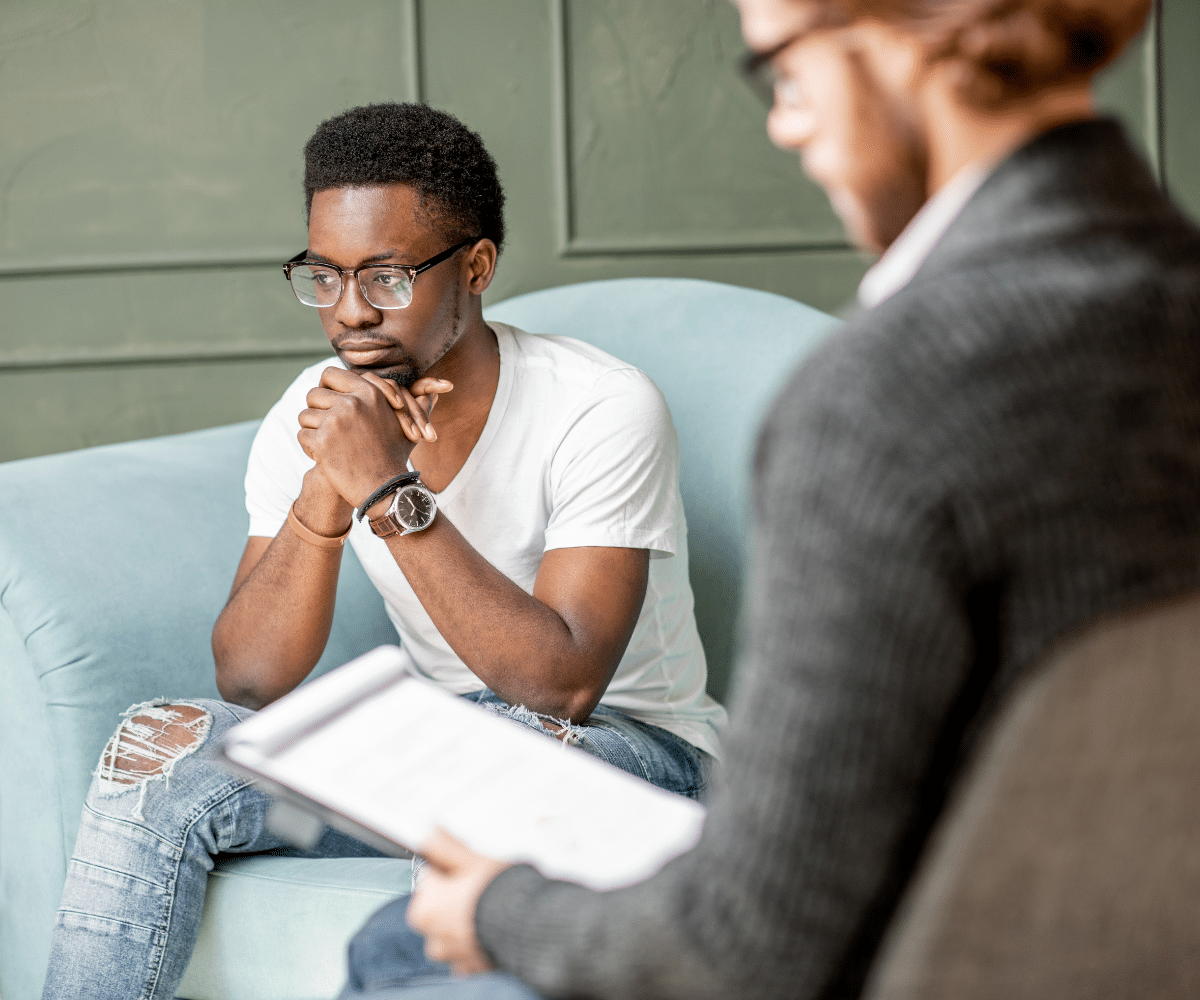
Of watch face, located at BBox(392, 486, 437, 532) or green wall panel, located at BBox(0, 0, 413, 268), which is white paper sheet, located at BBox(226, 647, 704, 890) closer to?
watch face, located at BBox(392, 486, 437, 532)

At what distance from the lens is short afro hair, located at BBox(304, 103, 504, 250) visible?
1.36 meters

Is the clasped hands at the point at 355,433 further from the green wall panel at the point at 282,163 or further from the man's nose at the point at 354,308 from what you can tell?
the green wall panel at the point at 282,163

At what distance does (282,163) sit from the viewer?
207 cm

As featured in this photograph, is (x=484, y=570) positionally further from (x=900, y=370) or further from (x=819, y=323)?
(x=900, y=370)

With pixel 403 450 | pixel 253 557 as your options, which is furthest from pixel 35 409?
pixel 403 450

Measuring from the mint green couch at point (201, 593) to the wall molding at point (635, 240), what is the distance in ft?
1.16

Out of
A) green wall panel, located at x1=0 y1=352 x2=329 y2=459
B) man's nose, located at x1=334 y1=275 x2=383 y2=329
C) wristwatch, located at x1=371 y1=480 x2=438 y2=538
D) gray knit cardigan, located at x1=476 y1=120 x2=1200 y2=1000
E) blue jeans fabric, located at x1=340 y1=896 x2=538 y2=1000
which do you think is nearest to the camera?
gray knit cardigan, located at x1=476 y1=120 x2=1200 y2=1000

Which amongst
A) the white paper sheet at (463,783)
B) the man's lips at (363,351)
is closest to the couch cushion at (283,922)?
the white paper sheet at (463,783)

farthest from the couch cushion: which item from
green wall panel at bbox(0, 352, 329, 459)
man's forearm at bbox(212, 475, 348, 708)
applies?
green wall panel at bbox(0, 352, 329, 459)

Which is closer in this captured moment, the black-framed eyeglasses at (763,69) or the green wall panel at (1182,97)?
the black-framed eyeglasses at (763,69)

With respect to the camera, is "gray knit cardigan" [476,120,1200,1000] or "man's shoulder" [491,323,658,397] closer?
"gray knit cardigan" [476,120,1200,1000]

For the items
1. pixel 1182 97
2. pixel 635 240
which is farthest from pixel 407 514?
pixel 1182 97

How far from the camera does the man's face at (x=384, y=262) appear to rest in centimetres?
133

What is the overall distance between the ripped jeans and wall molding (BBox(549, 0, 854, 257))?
1.13 m
